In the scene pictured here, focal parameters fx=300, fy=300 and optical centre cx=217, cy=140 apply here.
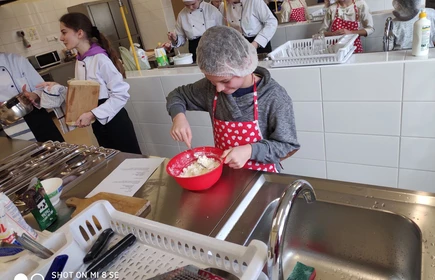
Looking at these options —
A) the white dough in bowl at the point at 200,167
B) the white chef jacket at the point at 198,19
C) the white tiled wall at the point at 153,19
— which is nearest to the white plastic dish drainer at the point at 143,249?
the white dough in bowl at the point at 200,167

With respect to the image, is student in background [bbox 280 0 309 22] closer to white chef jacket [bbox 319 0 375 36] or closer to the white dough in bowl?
white chef jacket [bbox 319 0 375 36]

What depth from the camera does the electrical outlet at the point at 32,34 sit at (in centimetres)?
438

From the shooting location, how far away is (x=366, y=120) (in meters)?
1.39

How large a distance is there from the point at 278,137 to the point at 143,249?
51 cm

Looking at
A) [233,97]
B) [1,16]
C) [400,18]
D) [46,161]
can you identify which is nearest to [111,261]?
[233,97]

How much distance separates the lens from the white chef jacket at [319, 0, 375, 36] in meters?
2.23

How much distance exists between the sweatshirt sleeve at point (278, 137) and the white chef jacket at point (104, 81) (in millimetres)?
973

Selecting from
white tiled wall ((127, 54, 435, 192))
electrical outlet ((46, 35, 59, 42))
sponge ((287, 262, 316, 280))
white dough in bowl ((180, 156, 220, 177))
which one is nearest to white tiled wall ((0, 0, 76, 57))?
electrical outlet ((46, 35, 59, 42))

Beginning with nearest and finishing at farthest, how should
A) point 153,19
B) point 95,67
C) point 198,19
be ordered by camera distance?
point 95,67
point 198,19
point 153,19

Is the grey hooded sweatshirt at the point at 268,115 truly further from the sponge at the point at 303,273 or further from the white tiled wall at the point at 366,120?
the white tiled wall at the point at 366,120

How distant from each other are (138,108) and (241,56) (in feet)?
4.54

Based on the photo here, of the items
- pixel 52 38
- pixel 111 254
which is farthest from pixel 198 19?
pixel 52 38

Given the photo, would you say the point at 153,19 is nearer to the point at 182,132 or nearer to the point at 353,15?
the point at 353,15

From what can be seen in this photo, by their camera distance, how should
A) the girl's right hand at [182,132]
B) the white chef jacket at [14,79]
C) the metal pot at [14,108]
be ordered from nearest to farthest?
1. the girl's right hand at [182,132]
2. the metal pot at [14,108]
3. the white chef jacket at [14,79]
